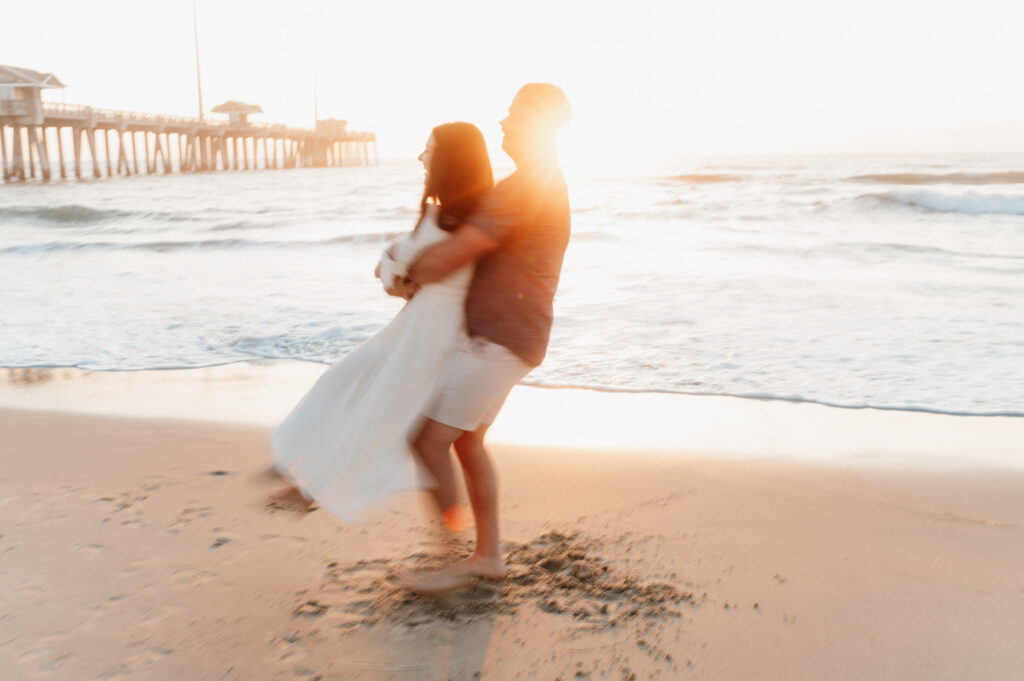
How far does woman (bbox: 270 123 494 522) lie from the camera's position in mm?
2289

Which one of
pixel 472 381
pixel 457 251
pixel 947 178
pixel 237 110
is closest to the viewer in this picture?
pixel 457 251

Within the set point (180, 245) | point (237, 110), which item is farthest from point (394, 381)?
point (237, 110)

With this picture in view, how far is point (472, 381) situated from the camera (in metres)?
2.32

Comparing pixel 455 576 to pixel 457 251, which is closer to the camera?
pixel 457 251

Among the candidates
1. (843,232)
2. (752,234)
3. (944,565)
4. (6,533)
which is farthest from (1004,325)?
(843,232)

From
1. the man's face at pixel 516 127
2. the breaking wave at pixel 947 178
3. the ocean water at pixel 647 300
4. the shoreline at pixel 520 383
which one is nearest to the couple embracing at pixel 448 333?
the man's face at pixel 516 127

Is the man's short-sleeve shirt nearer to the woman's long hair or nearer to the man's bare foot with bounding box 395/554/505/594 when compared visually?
the woman's long hair

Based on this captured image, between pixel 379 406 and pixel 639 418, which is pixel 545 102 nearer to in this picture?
pixel 379 406

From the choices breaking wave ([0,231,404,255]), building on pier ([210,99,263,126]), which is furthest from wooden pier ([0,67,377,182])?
Result: breaking wave ([0,231,404,255])

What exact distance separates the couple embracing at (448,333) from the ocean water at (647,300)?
10.1ft

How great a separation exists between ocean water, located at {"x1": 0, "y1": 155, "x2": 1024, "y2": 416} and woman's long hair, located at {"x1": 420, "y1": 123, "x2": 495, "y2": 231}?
3.24 meters

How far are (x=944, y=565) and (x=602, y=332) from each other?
4.26 metres

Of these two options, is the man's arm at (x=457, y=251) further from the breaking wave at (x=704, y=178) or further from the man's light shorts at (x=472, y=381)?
the breaking wave at (x=704, y=178)

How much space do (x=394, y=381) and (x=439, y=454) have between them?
0.81ft
